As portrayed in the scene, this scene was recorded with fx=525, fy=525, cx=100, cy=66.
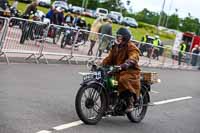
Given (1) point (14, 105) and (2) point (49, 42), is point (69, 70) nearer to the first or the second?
(2) point (49, 42)

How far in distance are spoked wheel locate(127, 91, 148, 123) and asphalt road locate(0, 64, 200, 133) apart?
0.12 meters

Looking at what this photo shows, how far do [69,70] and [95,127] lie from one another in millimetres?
8186

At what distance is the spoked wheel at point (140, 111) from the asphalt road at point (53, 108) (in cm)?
12

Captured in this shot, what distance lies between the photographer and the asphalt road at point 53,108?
8008 mm

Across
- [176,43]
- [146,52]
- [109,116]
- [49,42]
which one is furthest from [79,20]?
[176,43]

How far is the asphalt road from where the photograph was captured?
26.3ft

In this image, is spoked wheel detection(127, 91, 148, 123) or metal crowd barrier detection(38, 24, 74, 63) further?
metal crowd barrier detection(38, 24, 74, 63)

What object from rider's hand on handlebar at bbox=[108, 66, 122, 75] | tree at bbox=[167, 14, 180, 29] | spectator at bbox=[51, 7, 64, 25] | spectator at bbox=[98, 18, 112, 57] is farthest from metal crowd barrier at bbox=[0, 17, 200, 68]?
tree at bbox=[167, 14, 180, 29]

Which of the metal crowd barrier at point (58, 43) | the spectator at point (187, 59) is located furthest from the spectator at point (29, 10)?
the spectator at point (187, 59)

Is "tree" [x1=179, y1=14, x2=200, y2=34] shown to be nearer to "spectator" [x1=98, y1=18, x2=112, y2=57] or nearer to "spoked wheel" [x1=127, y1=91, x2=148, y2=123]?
"spectator" [x1=98, y1=18, x2=112, y2=57]

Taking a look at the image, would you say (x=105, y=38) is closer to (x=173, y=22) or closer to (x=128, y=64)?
(x=128, y=64)

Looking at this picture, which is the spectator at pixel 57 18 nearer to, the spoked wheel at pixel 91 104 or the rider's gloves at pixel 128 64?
the rider's gloves at pixel 128 64

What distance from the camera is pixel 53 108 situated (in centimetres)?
934

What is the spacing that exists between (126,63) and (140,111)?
1462mm
